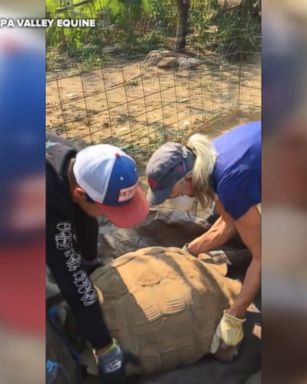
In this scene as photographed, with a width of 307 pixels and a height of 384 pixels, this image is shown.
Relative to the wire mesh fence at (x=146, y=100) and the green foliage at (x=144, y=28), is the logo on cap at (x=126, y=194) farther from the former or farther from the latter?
the green foliage at (x=144, y=28)

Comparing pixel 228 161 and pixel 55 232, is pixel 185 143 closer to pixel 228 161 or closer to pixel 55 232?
pixel 228 161

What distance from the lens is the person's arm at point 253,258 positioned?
3.24 metres

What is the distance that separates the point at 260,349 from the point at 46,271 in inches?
36.5

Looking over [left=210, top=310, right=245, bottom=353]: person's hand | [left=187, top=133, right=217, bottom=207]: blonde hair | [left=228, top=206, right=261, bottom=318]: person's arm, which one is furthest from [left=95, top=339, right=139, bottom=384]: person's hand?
[left=187, top=133, right=217, bottom=207]: blonde hair

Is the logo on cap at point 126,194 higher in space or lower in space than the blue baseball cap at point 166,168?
lower

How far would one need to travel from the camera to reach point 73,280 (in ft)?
10.6

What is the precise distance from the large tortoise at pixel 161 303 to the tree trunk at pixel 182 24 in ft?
2.68

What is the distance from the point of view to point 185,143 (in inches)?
128

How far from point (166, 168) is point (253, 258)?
1.66 ft

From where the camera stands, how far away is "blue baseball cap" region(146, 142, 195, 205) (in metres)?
3.21

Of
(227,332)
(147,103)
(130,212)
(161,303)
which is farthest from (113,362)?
(147,103)

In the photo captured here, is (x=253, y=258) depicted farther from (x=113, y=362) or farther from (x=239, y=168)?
(x=113, y=362)

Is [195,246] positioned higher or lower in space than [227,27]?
lower

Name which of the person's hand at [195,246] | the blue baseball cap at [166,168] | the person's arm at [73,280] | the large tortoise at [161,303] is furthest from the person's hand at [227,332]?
the blue baseball cap at [166,168]
